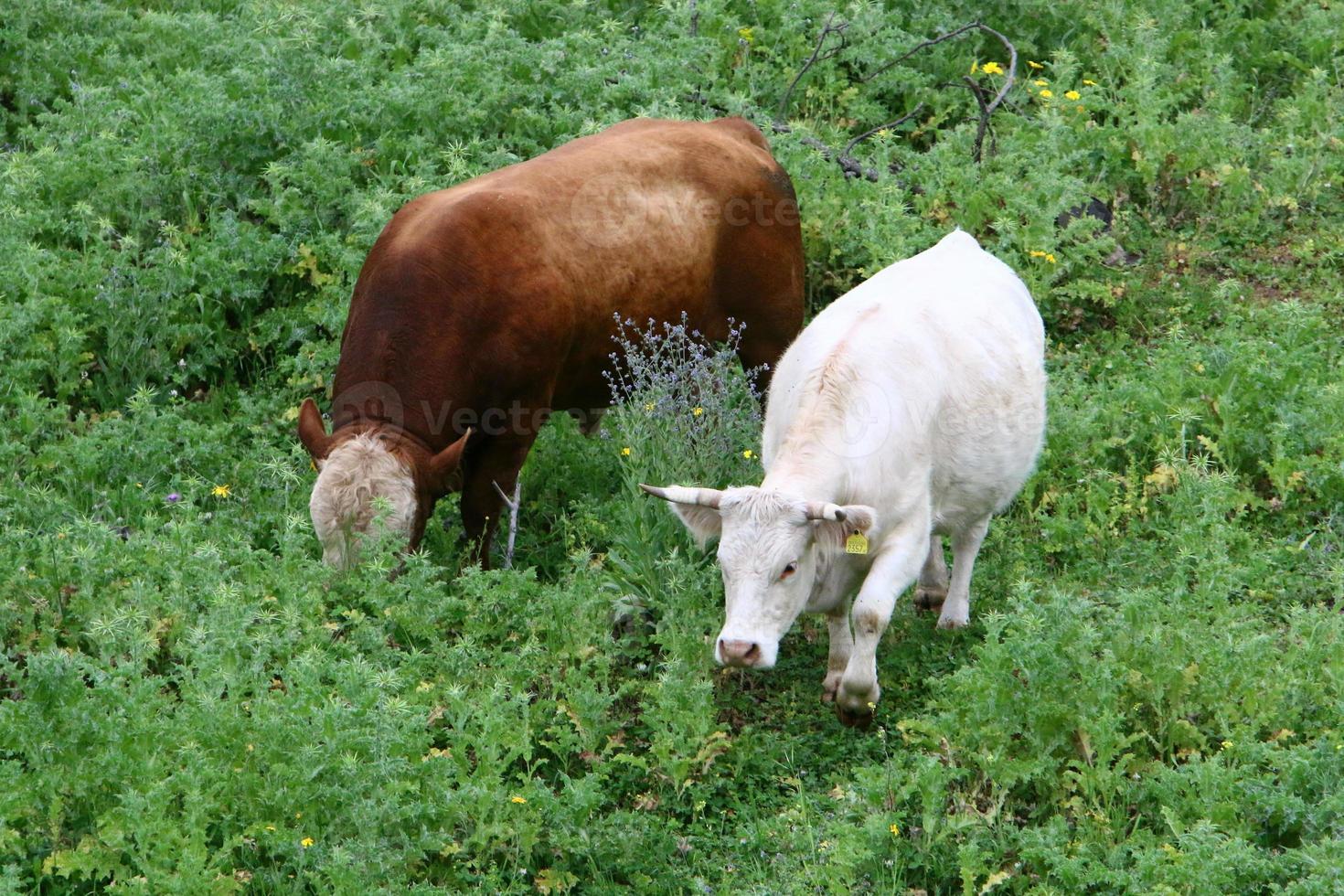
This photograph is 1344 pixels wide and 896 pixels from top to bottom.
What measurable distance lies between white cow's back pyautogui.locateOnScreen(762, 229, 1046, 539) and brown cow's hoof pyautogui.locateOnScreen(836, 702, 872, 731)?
31.8 inches

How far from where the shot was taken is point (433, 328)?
744 cm

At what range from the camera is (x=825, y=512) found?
580 centimetres

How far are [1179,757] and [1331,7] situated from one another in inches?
348

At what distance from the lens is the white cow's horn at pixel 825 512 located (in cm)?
576

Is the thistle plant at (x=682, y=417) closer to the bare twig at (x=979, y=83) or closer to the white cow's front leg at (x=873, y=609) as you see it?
the white cow's front leg at (x=873, y=609)

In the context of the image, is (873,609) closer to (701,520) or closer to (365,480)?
(701,520)

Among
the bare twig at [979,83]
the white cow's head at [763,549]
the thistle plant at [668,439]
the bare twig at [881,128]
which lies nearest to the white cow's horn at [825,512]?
the white cow's head at [763,549]

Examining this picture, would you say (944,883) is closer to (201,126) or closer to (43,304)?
(43,304)

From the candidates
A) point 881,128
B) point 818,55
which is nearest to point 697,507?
point 881,128

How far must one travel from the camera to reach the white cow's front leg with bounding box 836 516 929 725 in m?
6.16

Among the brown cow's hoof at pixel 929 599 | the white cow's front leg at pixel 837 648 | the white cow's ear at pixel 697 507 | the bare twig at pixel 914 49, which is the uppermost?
the bare twig at pixel 914 49

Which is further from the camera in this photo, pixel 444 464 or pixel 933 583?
pixel 933 583

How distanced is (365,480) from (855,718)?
2.42 m

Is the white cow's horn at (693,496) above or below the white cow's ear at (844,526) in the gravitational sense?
above
